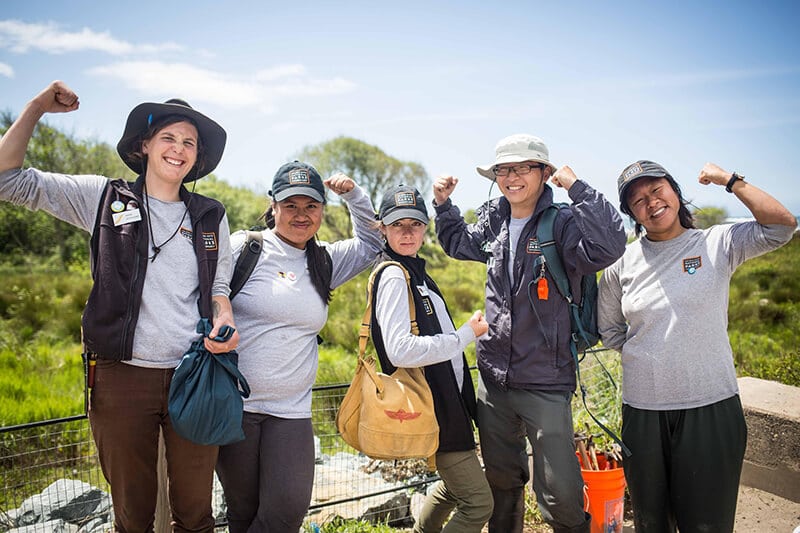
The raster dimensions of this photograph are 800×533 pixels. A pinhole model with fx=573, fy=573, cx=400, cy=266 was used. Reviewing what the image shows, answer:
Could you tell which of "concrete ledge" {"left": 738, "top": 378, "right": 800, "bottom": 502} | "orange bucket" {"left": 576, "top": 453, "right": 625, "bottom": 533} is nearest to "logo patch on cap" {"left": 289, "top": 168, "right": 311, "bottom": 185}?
"orange bucket" {"left": 576, "top": 453, "right": 625, "bottom": 533}

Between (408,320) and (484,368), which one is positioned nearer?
(408,320)

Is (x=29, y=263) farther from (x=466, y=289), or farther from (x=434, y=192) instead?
(x=434, y=192)

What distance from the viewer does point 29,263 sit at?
19.0 m

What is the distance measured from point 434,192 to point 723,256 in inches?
63.5

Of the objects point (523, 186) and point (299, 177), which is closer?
point (299, 177)

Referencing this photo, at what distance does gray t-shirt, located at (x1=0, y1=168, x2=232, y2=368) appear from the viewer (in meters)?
2.34

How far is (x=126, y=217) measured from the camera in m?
2.42

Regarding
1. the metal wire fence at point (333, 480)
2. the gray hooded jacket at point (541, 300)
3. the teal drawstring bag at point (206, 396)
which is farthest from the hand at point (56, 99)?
the gray hooded jacket at point (541, 300)

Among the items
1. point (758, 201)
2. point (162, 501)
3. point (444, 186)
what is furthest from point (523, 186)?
point (162, 501)

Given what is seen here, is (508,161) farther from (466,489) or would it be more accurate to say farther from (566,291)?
(466,489)

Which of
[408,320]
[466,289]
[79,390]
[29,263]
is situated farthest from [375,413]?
[29,263]

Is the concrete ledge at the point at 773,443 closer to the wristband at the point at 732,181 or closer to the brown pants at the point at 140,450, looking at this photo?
the wristband at the point at 732,181

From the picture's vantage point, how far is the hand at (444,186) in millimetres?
3502

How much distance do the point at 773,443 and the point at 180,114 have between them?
15.5 ft
